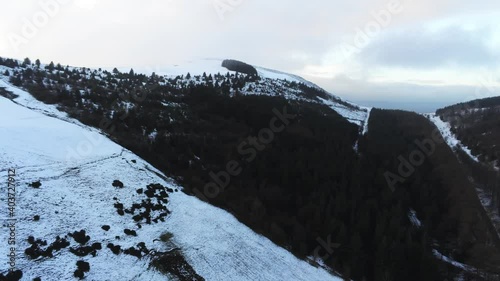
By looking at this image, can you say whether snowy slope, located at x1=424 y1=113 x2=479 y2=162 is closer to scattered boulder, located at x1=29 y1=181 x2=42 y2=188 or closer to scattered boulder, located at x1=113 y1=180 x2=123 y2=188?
scattered boulder, located at x1=113 y1=180 x2=123 y2=188

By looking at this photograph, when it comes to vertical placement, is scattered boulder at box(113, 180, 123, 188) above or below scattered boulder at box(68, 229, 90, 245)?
above

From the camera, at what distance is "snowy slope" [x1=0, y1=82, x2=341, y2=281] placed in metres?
24.3

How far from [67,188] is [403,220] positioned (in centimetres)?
5891

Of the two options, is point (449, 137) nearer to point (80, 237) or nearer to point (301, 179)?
point (301, 179)

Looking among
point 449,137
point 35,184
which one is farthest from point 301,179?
point 449,137

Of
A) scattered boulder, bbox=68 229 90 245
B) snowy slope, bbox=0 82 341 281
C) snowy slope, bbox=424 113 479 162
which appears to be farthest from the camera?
snowy slope, bbox=424 113 479 162

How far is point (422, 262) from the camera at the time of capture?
150 feet

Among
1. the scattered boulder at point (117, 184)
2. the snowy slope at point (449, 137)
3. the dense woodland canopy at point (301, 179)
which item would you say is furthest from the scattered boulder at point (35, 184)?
the snowy slope at point (449, 137)

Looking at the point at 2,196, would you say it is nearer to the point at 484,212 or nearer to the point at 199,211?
the point at 199,211

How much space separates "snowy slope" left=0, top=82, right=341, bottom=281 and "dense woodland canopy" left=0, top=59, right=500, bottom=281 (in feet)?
14.9

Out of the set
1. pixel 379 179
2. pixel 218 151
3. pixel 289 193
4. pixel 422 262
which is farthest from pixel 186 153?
pixel 379 179

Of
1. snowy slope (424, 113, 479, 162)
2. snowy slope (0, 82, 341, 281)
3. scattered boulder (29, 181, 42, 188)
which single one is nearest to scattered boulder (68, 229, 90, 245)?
snowy slope (0, 82, 341, 281)

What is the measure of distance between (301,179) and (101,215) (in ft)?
150

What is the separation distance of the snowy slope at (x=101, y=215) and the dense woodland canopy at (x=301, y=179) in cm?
453
